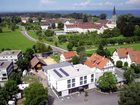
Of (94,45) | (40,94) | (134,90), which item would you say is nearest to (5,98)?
(40,94)

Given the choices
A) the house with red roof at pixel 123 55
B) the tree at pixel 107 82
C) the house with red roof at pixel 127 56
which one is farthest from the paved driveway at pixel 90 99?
the house with red roof at pixel 123 55

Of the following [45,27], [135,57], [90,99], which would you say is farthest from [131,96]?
[45,27]

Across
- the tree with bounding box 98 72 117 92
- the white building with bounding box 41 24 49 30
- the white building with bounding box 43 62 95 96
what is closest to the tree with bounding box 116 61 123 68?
the white building with bounding box 43 62 95 96

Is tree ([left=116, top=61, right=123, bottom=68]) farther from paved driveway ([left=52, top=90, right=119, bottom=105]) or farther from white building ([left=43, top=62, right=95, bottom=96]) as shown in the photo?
paved driveway ([left=52, top=90, right=119, bottom=105])

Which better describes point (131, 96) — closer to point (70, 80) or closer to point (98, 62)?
point (70, 80)

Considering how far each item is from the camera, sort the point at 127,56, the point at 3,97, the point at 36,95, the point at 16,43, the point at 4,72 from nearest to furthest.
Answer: the point at 36,95 < the point at 3,97 < the point at 4,72 < the point at 127,56 < the point at 16,43

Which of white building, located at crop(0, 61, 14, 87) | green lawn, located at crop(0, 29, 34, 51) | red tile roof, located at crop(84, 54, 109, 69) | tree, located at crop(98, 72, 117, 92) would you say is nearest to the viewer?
tree, located at crop(98, 72, 117, 92)

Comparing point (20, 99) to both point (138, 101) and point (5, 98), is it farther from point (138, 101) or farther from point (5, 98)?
point (138, 101)
